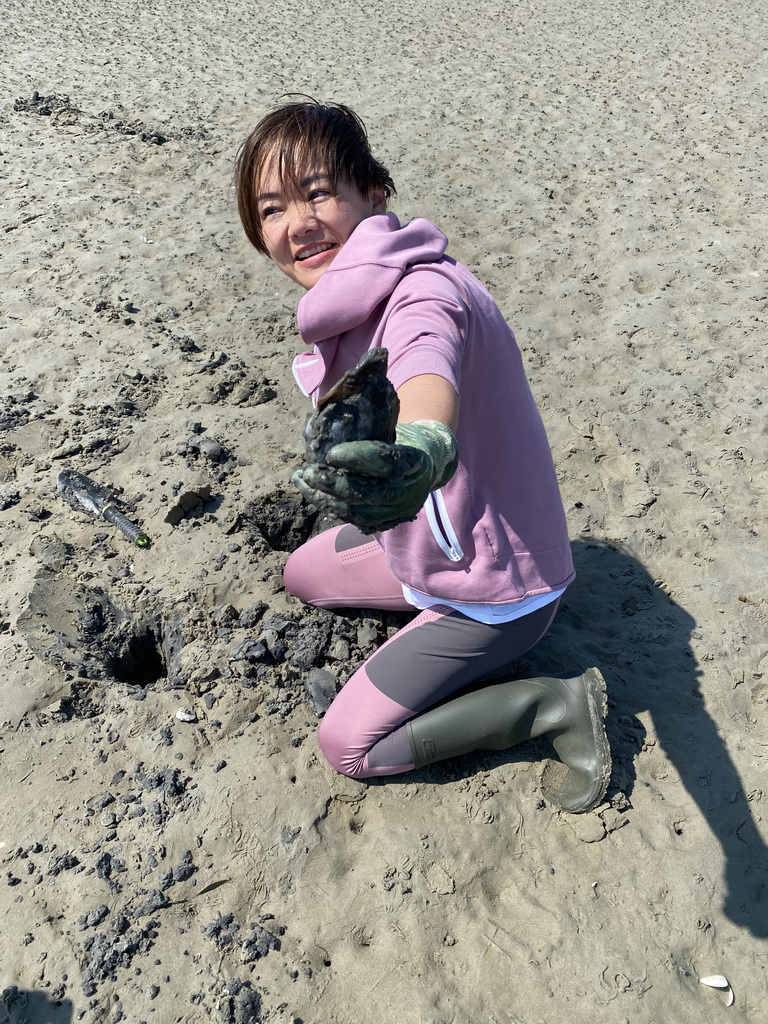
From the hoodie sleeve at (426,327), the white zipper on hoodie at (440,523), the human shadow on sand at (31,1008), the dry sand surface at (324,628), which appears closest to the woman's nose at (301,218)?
the hoodie sleeve at (426,327)

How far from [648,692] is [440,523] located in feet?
3.56

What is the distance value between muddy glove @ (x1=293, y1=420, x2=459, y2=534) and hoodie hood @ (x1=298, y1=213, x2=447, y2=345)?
0.63 meters

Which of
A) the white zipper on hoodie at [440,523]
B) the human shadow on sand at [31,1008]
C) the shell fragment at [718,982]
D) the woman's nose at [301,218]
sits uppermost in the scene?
the woman's nose at [301,218]

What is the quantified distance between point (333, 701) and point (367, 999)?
81 centimetres

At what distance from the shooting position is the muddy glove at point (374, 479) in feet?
3.56

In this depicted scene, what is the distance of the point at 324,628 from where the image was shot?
2.67m

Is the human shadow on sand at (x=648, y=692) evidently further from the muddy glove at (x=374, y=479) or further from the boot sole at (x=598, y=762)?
the muddy glove at (x=374, y=479)

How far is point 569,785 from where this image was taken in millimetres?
2234

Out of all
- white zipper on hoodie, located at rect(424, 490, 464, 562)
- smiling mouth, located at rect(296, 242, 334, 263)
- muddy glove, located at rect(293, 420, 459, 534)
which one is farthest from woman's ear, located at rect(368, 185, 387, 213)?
muddy glove, located at rect(293, 420, 459, 534)

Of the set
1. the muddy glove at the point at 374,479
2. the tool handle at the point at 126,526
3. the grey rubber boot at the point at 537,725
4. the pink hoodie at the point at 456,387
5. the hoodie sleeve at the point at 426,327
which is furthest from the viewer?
the tool handle at the point at 126,526

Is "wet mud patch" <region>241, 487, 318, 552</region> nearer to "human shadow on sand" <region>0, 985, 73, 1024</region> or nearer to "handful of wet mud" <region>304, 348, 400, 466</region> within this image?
"human shadow on sand" <region>0, 985, 73, 1024</region>

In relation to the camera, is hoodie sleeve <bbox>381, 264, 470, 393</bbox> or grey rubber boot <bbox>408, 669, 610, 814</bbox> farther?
grey rubber boot <bbox>408, 669, 610, 814</bbox>

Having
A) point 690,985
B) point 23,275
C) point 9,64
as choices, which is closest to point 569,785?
point 690,985

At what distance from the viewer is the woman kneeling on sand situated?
1.72 m
